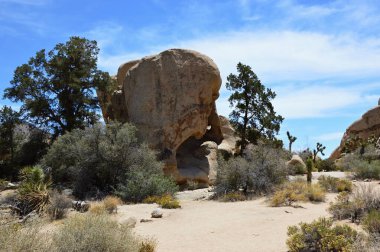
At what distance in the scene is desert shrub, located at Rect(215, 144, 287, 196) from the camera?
65.2ft

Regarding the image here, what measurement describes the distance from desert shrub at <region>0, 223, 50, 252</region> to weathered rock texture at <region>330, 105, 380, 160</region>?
46.9 m

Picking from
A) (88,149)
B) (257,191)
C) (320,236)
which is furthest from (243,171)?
(320,236)

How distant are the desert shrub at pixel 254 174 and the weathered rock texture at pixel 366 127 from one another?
30.8 meters

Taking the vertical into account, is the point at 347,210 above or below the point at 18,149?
below

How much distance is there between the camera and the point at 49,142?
30172mm

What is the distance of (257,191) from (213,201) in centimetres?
213

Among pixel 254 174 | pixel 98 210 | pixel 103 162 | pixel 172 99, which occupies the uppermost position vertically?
pixel 172 99

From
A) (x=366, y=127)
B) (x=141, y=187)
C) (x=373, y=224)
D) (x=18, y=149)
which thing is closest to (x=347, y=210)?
(x=373, y=224)

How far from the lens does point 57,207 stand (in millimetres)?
14461

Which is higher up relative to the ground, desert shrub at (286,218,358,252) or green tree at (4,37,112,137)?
green tree at (4,37,112,137)

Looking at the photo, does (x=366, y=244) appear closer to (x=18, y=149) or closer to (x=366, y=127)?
(x=18, y=149)

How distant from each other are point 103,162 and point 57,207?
7.35 m

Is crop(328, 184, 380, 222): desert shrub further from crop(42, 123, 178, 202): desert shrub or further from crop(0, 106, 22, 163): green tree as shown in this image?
crop(0, 106, 22, 163): green tree

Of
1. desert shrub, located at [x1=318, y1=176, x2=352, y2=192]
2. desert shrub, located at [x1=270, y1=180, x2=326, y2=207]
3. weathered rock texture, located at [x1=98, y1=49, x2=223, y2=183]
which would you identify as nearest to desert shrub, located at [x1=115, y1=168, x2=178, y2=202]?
desert shrub, located at [x1=270, y1=180, x2=326, y2=207]
